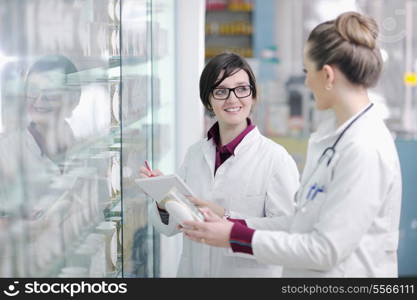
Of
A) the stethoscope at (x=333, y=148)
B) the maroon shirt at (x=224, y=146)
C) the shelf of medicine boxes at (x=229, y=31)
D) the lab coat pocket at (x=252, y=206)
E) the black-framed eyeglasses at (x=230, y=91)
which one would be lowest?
the lab coat pocket at (x=252, y=206)

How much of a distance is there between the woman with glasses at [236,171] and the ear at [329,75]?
73 cm

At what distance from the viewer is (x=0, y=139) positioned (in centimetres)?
139

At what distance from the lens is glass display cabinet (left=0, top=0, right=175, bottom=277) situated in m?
1.43

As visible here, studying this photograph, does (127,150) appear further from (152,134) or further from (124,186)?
(152,134)

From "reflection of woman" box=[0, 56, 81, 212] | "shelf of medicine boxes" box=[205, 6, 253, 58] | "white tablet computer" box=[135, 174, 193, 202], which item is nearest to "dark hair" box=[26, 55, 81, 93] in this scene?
"reflection of woman" box=[0, 56, 81, 212]

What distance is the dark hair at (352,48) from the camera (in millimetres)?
1763

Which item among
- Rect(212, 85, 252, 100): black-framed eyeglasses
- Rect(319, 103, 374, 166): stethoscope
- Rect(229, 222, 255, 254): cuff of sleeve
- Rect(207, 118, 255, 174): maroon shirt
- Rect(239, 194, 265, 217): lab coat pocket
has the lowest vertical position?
Rect(239, 194, 265, 217): lab coat pocket

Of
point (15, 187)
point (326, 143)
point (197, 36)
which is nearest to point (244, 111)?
point (326, 143)

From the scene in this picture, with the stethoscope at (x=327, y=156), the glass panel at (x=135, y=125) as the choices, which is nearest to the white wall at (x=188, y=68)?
the glass panel at (x=135, y=125)

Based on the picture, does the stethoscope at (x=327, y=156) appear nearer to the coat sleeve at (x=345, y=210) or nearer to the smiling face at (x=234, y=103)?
the coat sleeve at (x=345, y=210)

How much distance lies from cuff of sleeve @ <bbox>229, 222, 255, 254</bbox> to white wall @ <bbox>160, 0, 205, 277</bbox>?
85.0 inches

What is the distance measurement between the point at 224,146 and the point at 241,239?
2.51ft

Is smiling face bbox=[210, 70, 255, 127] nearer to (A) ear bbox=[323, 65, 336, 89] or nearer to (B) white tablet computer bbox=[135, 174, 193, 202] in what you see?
(B) white tablet computer bbox=[135, 174, 193, 202]

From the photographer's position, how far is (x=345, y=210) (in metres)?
1.70
